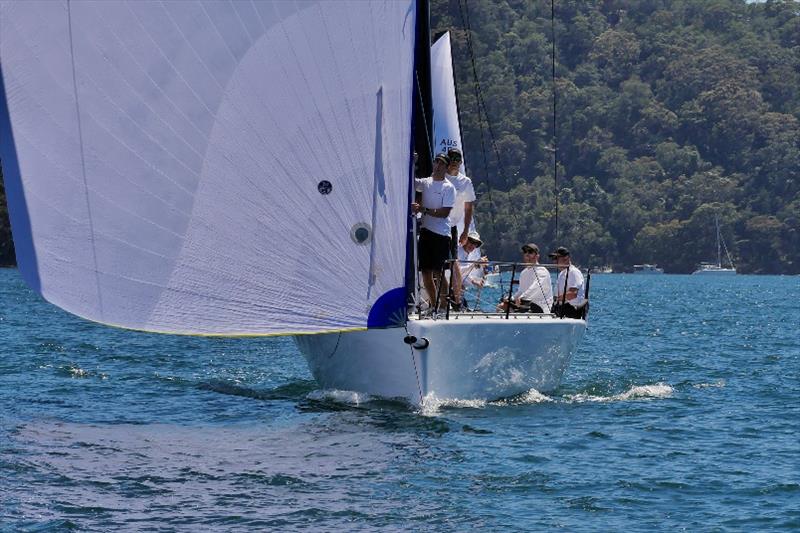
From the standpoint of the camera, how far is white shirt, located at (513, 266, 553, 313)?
18641mm

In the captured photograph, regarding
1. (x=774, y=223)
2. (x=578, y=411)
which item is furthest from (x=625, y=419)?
(x=774, y=223)

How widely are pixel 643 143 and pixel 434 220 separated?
154139 millimetres

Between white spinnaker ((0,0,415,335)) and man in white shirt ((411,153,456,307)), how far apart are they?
1.06 metres

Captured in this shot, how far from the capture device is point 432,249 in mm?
16391

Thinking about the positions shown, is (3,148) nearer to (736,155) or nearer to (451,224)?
(451,224)

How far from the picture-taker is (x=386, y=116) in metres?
15.1

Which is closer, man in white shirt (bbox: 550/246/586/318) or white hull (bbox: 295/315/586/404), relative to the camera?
white hull (bbox: 295/315/586/404)

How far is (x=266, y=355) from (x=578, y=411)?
9875 mm

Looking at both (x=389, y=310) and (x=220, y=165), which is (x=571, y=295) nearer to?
(x=389, y=310)

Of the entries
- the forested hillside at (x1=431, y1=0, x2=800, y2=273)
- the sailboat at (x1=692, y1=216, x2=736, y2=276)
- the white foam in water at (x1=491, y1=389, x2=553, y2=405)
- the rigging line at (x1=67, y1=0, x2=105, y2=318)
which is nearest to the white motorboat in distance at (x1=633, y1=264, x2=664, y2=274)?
the forested hillside at (x1=431, y1=0, x2=800, y2=273)

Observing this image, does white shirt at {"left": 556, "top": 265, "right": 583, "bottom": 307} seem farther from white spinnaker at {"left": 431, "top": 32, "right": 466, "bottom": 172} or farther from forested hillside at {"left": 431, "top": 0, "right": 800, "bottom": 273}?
forested hillside at {"left": 431, "top": 0, "right": 800, "bottom": 273}

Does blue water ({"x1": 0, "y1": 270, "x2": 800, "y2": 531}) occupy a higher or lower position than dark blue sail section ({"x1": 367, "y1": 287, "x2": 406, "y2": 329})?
lower

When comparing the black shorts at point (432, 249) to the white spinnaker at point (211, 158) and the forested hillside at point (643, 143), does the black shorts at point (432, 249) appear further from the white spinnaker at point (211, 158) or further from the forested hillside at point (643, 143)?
the forested hillside at point (643, 143)

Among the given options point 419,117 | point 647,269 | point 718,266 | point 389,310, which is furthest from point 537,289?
point 647,269
